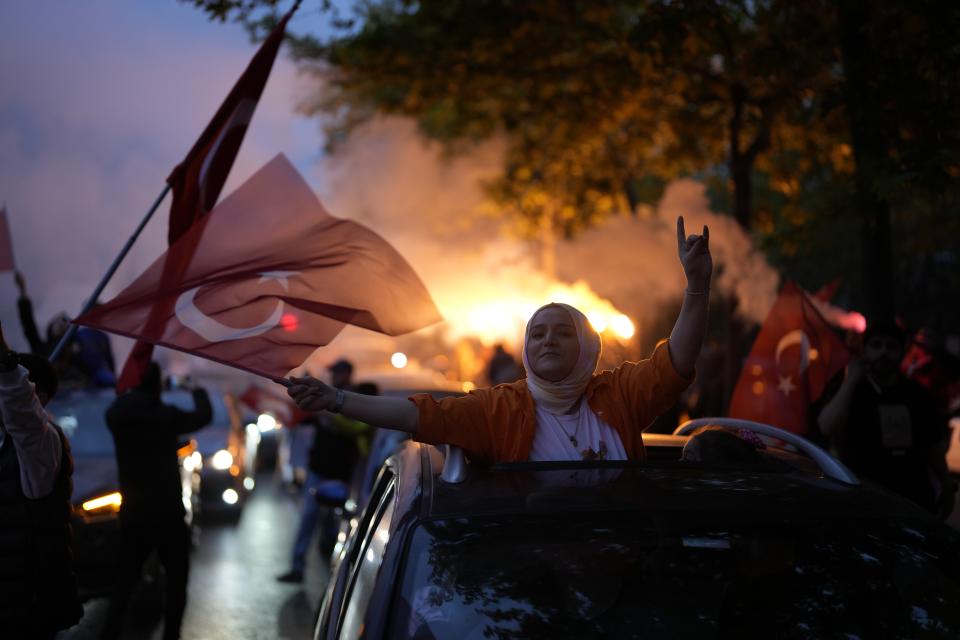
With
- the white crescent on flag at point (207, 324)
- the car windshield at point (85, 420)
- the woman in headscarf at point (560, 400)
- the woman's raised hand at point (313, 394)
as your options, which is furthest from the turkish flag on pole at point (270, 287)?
the car windshield at point (85, 420)

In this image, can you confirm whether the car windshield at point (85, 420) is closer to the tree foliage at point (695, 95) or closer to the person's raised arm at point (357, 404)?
the tree foliage at point (695, 95)

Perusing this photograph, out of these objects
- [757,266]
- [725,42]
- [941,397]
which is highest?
[725,42]

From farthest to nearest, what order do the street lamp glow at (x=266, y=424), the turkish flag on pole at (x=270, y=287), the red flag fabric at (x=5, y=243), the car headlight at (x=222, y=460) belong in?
the street lamp glow at (x=266, y=424), the car headlight at (x=222, y=460), the red flag fabric at (x=5, y=243), the turkish flag on pole at (x=270, y=287)

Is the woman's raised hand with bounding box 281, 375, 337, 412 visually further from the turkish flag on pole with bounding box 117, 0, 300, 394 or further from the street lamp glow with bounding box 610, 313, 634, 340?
the street lamp glow with bounding box 610, 313, 634, 340

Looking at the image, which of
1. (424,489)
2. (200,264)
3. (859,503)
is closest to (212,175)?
(200,264)

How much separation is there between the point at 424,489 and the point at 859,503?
3.68 feet

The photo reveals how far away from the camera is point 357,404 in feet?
12.1

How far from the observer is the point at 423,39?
→ 12.0 metres

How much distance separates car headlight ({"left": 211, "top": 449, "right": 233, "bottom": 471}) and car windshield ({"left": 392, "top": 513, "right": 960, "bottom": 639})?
10071 mm

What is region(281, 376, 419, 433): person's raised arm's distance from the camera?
3.62 metres

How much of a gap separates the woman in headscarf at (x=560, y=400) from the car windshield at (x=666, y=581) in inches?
33.8

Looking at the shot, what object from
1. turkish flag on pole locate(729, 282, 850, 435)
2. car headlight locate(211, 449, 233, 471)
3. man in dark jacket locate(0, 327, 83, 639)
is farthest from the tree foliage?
man in dark jacket locate(0, 327, 83, 639)

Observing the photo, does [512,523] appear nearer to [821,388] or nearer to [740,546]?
[740,546]

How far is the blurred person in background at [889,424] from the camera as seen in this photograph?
5.82 meters
